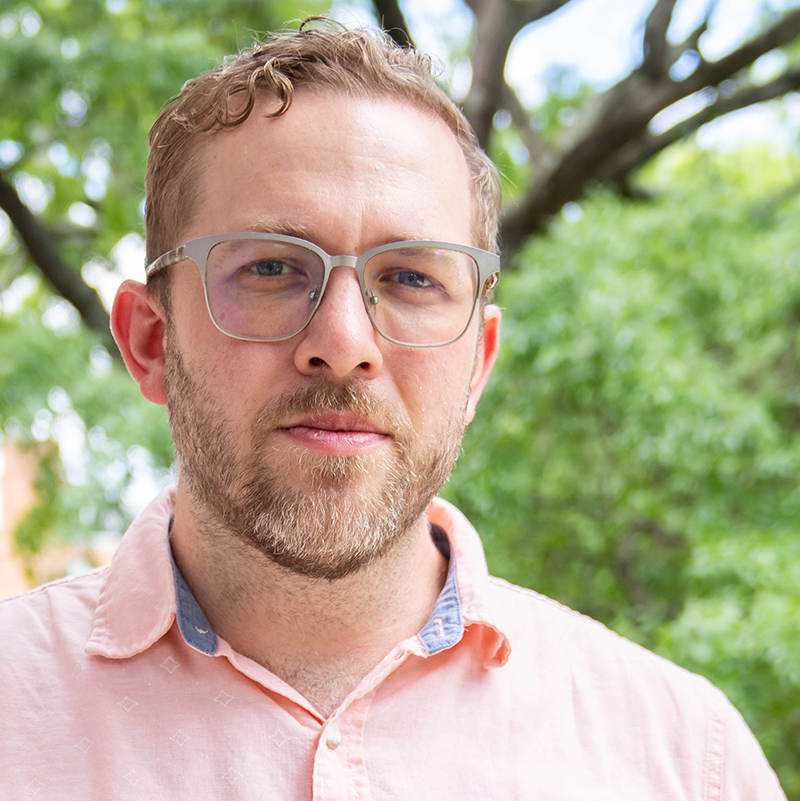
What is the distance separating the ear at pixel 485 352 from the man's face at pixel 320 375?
17cm

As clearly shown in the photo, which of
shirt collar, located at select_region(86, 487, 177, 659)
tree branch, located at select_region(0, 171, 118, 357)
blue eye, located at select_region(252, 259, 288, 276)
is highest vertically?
blue eye, located at select_region(252, 259, 288, 276)

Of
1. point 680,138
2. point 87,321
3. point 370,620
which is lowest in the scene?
point 87,321

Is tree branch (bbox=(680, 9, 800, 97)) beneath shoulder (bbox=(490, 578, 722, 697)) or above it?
above

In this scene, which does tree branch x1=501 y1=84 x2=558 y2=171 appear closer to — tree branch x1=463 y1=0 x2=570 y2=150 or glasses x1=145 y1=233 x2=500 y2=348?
tree branch x1=463 y1=0 x2=570 y2=150

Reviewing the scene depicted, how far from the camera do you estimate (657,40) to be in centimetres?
441

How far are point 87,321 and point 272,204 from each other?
13.8ft

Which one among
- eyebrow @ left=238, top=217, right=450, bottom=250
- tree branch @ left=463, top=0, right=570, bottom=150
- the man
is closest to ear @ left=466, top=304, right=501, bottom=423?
the man

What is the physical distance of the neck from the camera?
4.03 ft

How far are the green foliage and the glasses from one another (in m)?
1.87

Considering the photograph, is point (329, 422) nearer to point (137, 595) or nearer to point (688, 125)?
point (137, 595)

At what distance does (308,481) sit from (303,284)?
263mm

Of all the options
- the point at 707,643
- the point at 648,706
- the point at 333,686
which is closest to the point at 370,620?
the point at 333,686

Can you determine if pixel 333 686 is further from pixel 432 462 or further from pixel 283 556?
pixel 432 462

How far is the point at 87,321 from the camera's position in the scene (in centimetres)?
506
